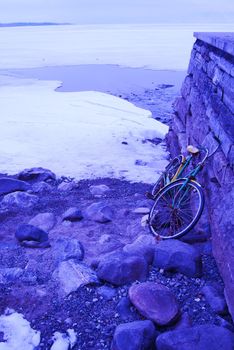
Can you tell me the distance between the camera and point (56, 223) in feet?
18.8

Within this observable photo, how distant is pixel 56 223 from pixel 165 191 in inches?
66.1

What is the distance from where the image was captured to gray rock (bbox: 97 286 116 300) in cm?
377

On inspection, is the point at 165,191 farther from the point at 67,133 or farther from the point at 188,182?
Result: the point at 67,133

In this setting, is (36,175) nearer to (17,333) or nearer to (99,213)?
(99,213)

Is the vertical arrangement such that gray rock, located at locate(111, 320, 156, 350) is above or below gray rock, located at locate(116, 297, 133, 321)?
above

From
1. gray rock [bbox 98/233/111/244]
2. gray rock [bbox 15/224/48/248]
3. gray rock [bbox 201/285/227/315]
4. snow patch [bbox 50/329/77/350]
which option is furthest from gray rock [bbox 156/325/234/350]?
gray rock [bbox 15/224/48/248]

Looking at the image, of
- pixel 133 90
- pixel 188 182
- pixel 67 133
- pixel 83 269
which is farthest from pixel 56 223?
pixel 133 90

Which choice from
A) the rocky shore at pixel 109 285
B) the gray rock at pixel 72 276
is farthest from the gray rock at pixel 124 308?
the gray rock at pixel 72 276

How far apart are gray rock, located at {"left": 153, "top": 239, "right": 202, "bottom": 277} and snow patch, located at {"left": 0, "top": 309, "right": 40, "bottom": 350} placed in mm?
1405

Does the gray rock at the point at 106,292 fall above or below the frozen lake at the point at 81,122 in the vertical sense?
above

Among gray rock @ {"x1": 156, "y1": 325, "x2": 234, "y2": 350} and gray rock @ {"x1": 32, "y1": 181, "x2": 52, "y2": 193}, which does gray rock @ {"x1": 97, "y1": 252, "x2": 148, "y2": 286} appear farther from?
gray rock @ {"x1": 32, "y1": 181, "x2": 52, "y2": 193}

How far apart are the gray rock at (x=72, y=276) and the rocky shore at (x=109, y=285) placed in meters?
0.01

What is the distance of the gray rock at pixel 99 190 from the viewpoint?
6.89m

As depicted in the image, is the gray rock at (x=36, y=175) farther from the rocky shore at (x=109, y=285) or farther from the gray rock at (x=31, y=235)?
the gray rock at (x=31, y=235)
